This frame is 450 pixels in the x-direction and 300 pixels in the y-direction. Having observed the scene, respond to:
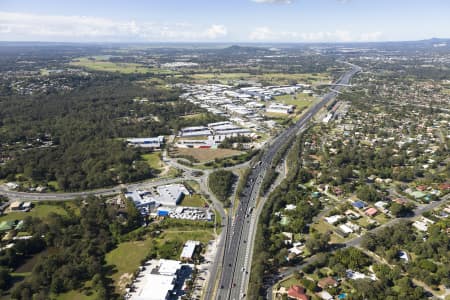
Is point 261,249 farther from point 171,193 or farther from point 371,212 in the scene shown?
point 171,193

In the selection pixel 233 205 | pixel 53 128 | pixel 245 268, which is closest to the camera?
pixel 245 268

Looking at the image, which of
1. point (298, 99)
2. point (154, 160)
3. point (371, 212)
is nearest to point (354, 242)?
point (371, 212)

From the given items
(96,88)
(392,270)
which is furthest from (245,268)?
(96,88)

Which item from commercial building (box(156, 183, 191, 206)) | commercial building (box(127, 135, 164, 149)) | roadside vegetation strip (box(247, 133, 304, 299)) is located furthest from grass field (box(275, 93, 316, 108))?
commercial building (box(156, 183, 191, 206))

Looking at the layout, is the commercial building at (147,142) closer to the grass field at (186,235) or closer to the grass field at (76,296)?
the grass field at (186,235)

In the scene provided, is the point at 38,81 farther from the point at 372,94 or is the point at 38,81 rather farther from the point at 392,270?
the point at 392,270

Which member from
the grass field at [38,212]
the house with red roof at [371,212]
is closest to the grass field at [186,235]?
the grass field at [38,212]
